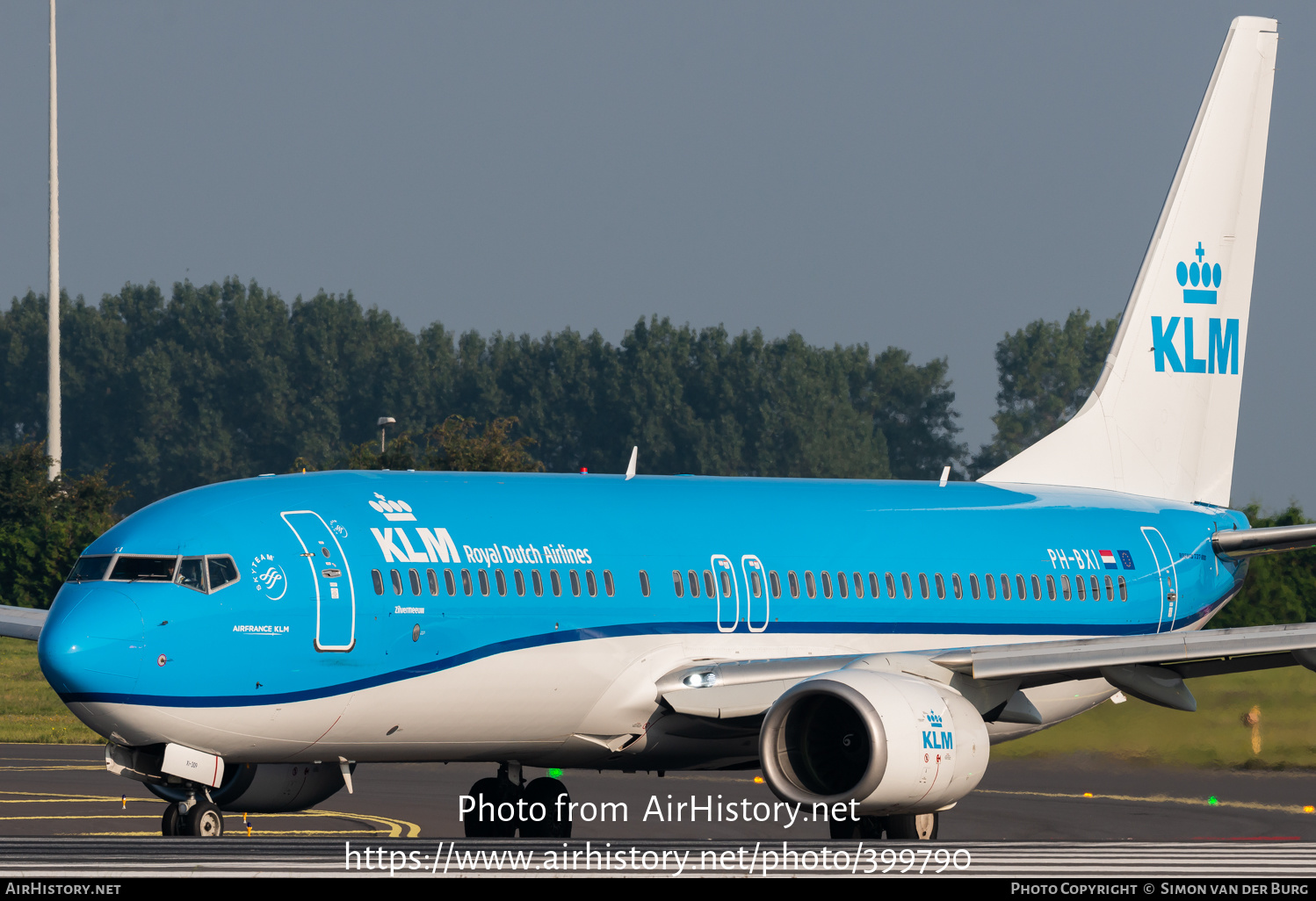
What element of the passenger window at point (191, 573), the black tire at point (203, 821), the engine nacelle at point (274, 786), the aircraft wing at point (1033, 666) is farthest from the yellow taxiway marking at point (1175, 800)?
the passenger window at point (191, 573)

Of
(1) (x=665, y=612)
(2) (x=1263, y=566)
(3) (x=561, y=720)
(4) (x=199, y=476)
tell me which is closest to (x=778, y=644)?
(1) (x=665, y=612)

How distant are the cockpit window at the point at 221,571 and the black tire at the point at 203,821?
6.51ft

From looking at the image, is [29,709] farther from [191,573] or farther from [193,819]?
[191,573]

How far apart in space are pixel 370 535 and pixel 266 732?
6.96 feet

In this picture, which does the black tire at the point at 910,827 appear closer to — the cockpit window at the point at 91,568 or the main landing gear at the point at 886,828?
the main landing gear at the point at 886,828

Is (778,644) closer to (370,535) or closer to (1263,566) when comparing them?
(370,535)

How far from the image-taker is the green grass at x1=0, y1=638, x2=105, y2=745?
4091cm

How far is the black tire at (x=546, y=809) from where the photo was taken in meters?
21.5

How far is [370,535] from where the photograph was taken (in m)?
18.2

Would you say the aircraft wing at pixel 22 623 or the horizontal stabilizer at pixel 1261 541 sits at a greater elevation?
the horizontal stabilizer at pixel 1261 541

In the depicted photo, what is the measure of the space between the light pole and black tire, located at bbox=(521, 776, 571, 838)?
51.4 meters

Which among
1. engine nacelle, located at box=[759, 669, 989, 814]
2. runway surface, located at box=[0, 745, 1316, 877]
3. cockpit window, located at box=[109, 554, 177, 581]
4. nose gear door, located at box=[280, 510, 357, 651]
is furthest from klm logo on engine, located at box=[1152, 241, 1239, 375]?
cockpit window, located at box=[109, 554, 177, 581]

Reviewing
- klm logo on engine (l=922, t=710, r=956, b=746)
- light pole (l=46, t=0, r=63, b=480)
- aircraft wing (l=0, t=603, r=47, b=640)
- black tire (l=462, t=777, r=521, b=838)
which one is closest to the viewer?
klm logo on engine (l=922, t=710, r=956, b=746)

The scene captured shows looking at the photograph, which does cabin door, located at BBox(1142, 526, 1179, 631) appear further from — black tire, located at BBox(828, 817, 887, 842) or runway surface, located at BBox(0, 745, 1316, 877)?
black tire, located at BBox(828, 817, 887, 842)
